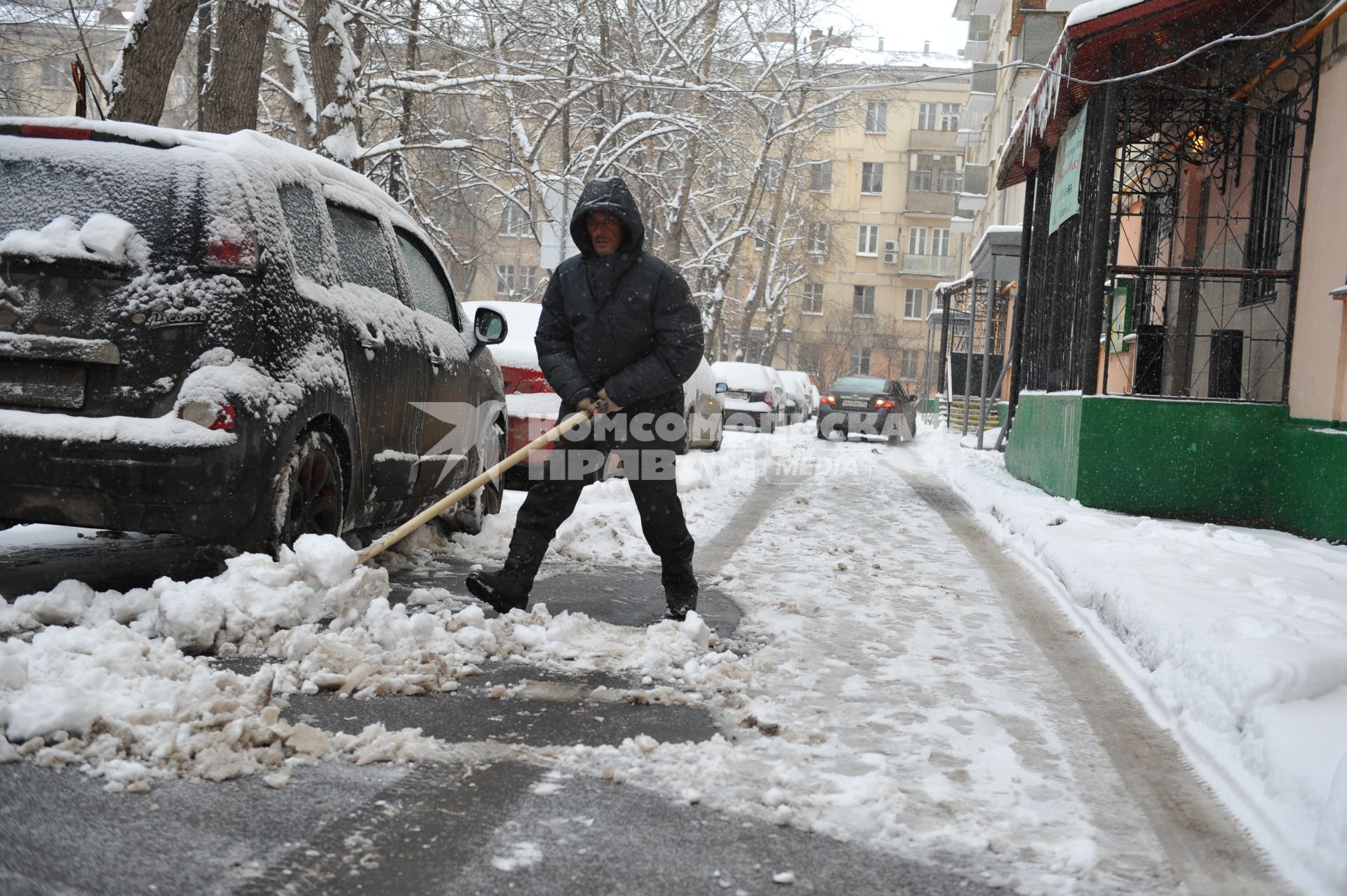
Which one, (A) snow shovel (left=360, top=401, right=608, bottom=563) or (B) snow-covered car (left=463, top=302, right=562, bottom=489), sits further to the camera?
(B) snow-covered car (left=463, top=302, right=562, bottom=489)

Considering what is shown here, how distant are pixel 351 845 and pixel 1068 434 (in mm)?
8653

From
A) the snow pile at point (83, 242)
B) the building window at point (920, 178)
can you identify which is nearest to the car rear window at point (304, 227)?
the snow pile at point (83, 242)

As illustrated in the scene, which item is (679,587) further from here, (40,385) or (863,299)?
(863,299)

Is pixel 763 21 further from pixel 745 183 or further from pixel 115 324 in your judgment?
pixel 115 324

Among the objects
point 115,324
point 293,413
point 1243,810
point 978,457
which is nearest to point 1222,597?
point 1243,810

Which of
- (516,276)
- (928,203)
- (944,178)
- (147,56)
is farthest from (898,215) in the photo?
(147,56)

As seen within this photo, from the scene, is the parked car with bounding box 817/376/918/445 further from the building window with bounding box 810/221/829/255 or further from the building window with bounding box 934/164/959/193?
the building window with bounding box 934/164/959/193

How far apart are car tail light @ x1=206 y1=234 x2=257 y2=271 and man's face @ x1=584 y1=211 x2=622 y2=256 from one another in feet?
4.31

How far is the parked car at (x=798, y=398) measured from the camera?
3416cm

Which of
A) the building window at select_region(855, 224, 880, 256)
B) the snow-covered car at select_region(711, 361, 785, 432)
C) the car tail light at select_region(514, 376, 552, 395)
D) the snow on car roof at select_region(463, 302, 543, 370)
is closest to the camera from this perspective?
the car tail light at select_region(514, 376, 552, 395)

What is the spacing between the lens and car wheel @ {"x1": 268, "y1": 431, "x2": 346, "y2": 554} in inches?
172

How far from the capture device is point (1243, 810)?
303cm

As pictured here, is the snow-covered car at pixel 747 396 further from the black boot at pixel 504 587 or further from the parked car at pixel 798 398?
the black boot at pixel 504 587

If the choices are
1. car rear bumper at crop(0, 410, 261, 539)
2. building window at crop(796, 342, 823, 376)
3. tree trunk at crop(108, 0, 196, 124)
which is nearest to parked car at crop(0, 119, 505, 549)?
car rear bumper at crop(0, 410, 261, 539)
